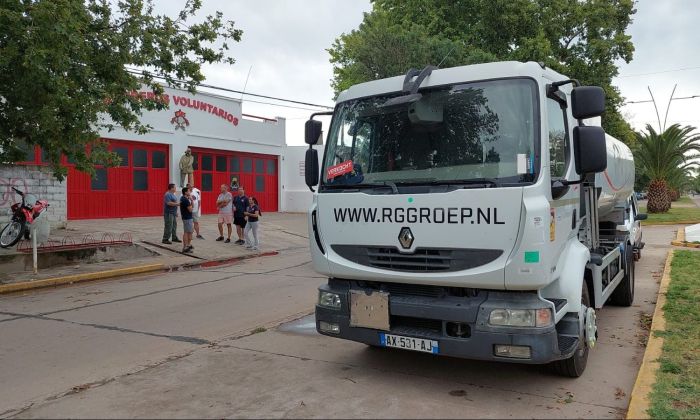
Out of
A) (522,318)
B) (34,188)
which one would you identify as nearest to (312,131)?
(522,318)

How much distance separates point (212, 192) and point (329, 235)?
20806 millimetres

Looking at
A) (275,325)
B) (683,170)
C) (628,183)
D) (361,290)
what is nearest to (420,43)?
(628,183)

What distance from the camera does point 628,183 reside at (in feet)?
31.0

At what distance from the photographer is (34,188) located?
1614cm

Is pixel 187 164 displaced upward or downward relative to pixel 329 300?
upward

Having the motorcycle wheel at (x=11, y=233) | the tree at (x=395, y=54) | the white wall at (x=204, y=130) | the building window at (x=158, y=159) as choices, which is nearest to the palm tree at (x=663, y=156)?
the tree at (x=395, y=54)

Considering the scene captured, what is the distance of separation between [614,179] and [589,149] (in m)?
3.97

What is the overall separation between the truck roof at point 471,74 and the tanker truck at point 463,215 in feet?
0.04

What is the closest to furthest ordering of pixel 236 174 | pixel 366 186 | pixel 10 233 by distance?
1. pixel 366 186
2. pixel 10 233
3. pixel 236 174

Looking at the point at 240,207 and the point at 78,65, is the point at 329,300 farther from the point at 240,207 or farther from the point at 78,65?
the point at 240,207

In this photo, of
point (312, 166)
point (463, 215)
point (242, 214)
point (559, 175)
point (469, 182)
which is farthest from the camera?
point (242, 214)

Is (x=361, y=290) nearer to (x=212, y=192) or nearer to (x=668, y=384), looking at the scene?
(x=668, y=384)

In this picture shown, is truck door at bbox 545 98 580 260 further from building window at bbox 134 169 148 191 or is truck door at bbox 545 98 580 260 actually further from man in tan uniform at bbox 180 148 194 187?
building window at bbox 134 169 148 191

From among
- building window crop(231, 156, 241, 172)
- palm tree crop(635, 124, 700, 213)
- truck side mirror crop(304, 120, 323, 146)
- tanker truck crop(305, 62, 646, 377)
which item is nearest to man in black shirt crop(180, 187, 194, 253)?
truck side mirror crop(304, 120, 323, 146)
